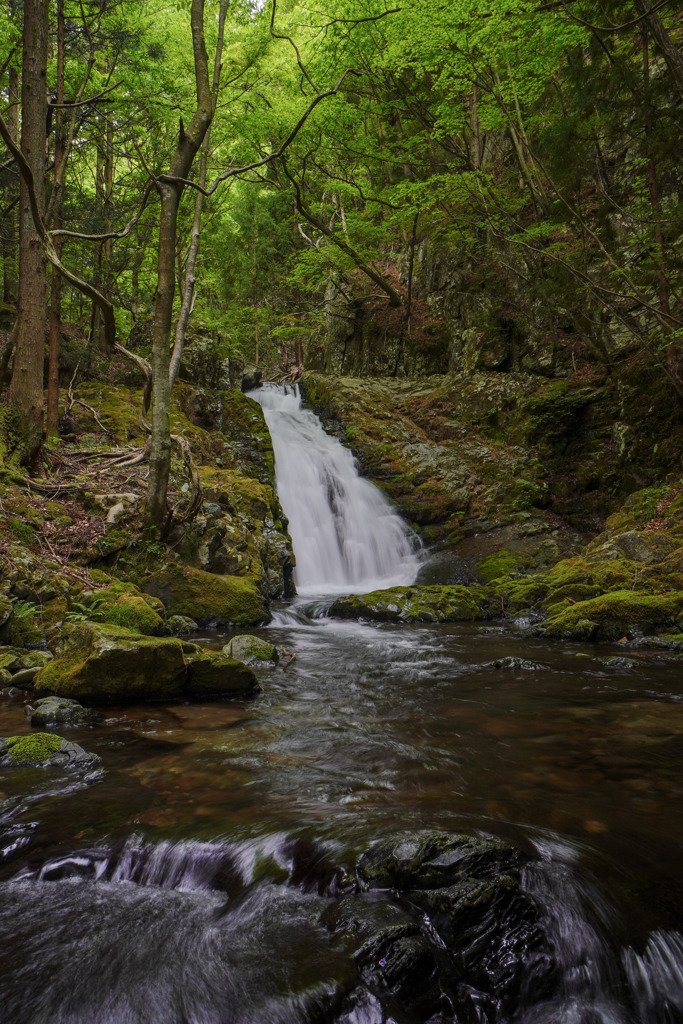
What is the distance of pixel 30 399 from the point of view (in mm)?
7852

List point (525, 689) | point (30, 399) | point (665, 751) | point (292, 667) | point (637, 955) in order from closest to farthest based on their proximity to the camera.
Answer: point (637, 955) < point (665, 751) < point (525, 689) < point (292, 667) < point (30, 399)

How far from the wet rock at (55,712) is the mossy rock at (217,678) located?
904 millimetres

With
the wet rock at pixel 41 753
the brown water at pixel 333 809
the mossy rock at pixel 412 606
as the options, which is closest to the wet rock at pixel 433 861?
the brown water at pixel 333 809

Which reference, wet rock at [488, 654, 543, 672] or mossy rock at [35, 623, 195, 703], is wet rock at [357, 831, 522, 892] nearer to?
mossy rock at [35, 623, 195, 703]

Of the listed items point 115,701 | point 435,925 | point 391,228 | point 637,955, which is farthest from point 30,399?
point 391,228

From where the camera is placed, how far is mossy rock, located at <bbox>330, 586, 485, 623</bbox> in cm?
939

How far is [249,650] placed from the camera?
6.30m

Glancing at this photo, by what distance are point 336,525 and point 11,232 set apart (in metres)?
10.2

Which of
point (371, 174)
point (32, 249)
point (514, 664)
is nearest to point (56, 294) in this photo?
point (32, 249)

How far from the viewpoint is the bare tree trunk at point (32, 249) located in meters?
7.61

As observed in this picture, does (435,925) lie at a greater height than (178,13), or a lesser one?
lesser

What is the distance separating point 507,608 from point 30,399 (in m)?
8.10

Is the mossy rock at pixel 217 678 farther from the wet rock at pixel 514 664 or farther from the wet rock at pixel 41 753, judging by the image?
the wet rock at pixel 514 664

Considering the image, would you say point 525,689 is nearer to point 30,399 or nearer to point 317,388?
point 30,399
